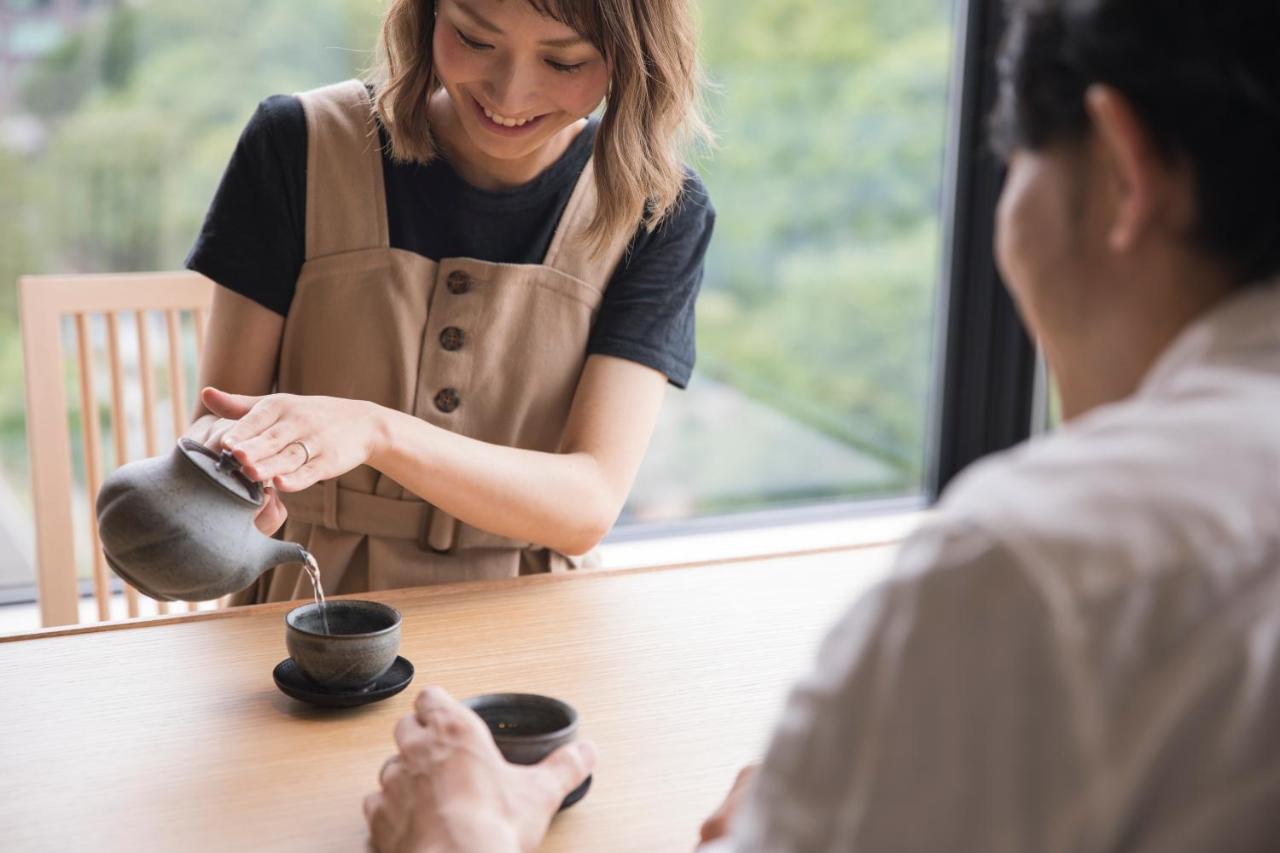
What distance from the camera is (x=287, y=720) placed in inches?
48.5

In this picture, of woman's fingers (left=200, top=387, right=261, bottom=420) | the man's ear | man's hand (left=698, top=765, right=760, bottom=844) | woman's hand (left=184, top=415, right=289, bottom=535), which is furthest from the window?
the man's ear

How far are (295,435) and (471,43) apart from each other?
542mm

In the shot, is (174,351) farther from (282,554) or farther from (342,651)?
(342,651)

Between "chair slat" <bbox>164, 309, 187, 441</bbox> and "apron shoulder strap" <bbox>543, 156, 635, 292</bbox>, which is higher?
"apron shoulder strap" <bbox>543, 156, 635, 292</bbox>

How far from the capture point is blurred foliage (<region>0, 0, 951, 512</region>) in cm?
256

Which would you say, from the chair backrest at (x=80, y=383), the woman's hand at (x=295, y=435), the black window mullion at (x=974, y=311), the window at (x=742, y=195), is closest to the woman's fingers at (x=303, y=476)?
the woman's hand at (x=295, y=435)

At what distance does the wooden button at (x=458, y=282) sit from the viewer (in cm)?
168

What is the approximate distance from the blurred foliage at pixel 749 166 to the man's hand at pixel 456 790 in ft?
6.07

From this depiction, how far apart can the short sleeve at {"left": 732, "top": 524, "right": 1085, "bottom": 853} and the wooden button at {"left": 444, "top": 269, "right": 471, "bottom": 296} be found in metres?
1.12

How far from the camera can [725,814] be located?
1000 mm

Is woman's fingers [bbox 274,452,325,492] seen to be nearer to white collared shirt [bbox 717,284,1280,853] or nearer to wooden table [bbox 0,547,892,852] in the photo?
wooden table [bbox 0,547,892,852]

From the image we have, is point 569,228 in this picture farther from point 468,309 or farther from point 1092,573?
point 1092,573

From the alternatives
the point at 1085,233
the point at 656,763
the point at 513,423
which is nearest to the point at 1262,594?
the point at 1085,233

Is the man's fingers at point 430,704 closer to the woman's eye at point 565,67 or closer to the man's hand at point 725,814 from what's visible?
the man's hand at point 725,814
